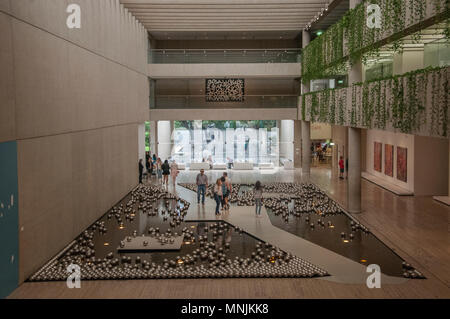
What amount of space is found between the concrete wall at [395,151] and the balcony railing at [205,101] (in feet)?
18.0

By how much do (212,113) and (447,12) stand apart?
20668 mm

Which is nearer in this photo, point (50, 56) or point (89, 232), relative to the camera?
point (50, 56)

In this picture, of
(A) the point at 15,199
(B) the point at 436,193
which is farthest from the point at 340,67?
(A) the point at 15,199

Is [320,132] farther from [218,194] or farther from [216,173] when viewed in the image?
[218,194]

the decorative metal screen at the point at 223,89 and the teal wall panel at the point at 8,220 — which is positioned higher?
the decorative metal screen at the point at 223,89

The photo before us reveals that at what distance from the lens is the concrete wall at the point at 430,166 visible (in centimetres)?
1939

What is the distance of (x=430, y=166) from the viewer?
768 inches

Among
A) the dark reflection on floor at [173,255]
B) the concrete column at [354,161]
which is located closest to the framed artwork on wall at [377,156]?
the concrete column at [354,161]

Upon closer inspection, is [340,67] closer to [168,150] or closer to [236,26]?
[236,26]

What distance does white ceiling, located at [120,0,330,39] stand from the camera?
→ 2073 centimetres

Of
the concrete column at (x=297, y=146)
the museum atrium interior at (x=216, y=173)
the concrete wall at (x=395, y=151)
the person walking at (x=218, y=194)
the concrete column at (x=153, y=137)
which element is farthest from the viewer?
the concrete column at (x=297, y=146)

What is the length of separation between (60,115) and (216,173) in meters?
17.4

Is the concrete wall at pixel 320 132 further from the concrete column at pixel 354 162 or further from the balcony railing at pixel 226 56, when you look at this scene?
the concrete column at pixel 354 162
